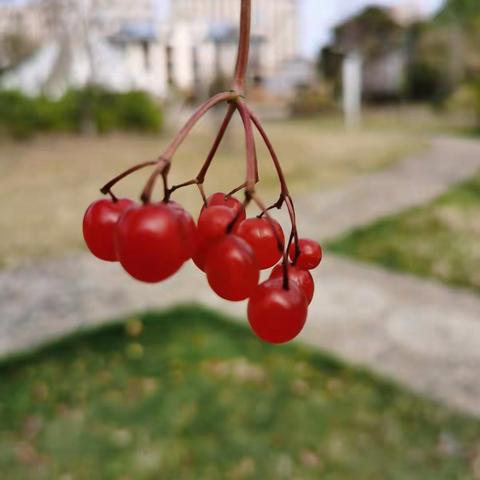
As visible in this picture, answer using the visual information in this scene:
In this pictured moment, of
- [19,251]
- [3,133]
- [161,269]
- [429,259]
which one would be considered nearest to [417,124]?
[3,133]

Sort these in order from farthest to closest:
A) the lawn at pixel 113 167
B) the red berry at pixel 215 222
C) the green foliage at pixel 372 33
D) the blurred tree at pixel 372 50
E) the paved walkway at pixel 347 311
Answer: the green foliage at pixel 372 33
the blurred tree at pixel 372 50
the lawn at pixel 113 167
the paved walkway at pixel 347 311
the red berry at pixel 215 222

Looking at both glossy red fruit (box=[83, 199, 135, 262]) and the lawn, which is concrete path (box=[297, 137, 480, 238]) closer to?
the lawn

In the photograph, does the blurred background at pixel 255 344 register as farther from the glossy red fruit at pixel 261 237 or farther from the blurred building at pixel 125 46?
the blurred building at pixel 125 46

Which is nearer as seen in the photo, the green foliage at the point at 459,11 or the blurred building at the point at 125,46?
the blurred building at the point at 125,46

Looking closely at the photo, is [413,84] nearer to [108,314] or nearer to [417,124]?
[417,124]

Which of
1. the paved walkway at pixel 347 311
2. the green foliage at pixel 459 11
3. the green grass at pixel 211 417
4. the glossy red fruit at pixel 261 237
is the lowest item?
the green foliage at pixel 459 11

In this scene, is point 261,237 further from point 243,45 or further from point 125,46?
point 125,46

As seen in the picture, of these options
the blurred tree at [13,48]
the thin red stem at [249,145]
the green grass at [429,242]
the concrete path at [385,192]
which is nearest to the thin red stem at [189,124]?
the thin red stem at [249,145]
